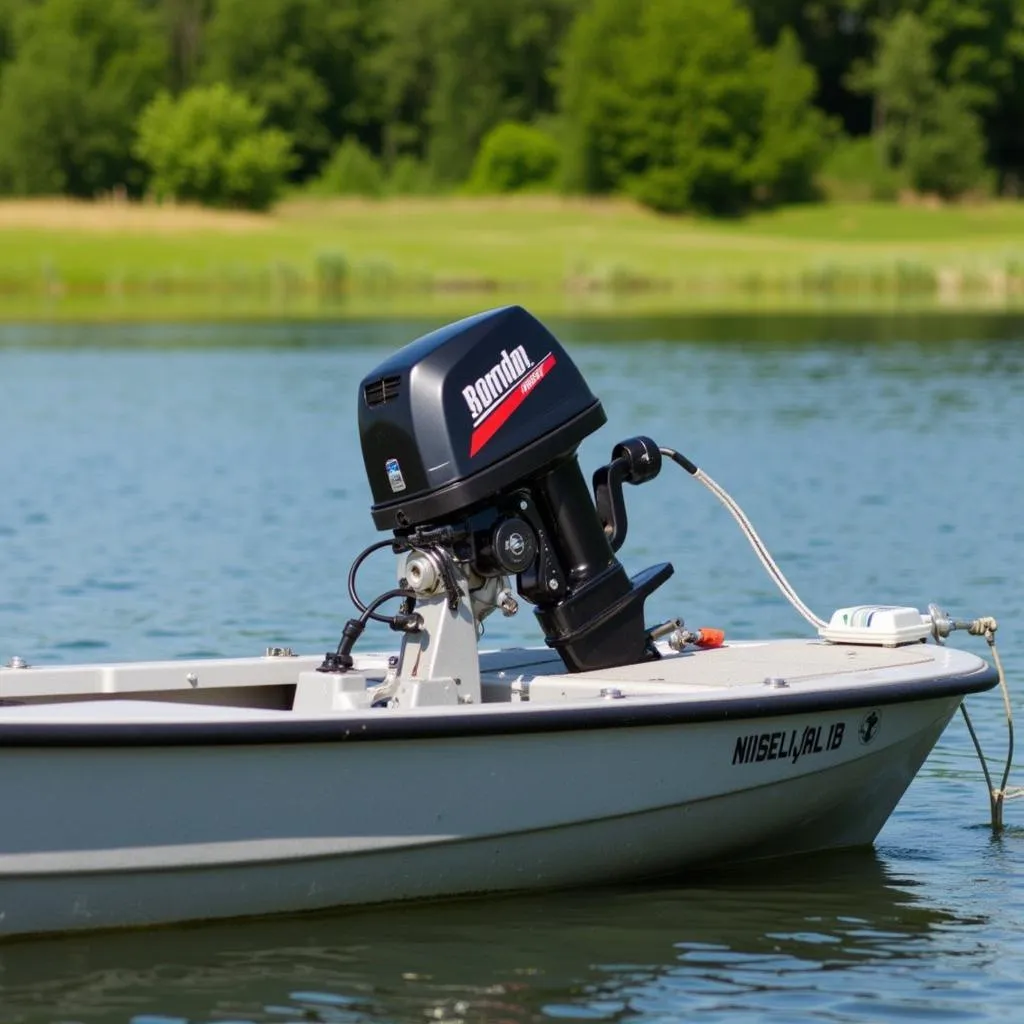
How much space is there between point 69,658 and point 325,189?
84716mm

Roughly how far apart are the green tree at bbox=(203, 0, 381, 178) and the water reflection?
95541 millimetres

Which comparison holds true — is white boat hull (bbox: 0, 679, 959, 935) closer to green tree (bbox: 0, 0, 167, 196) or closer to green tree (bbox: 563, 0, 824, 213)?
green tree (bbox: 563, 0, 824, 213)

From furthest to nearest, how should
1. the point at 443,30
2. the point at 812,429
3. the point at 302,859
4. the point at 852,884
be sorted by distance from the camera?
the point at 443,30, the point at 812,429, the point at 852,884, the point at 302,859

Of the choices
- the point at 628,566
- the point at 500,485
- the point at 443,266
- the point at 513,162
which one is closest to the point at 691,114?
the point at 513,162

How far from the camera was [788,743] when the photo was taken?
27.3ft

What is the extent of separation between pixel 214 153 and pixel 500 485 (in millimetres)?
79764

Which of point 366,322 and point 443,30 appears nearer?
point 366,322

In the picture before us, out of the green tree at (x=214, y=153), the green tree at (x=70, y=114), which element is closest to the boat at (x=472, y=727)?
the green tree at (x=214, y=153)

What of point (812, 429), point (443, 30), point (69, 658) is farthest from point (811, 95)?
point (69, 658)

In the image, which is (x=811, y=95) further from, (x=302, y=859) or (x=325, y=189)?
(x=302, y=859)

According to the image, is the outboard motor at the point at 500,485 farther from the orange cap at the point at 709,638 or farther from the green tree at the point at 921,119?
the green tree at the point at 921,119

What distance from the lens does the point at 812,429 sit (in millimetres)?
26531

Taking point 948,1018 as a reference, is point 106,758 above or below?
above

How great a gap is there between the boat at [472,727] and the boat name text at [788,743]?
11 mm
